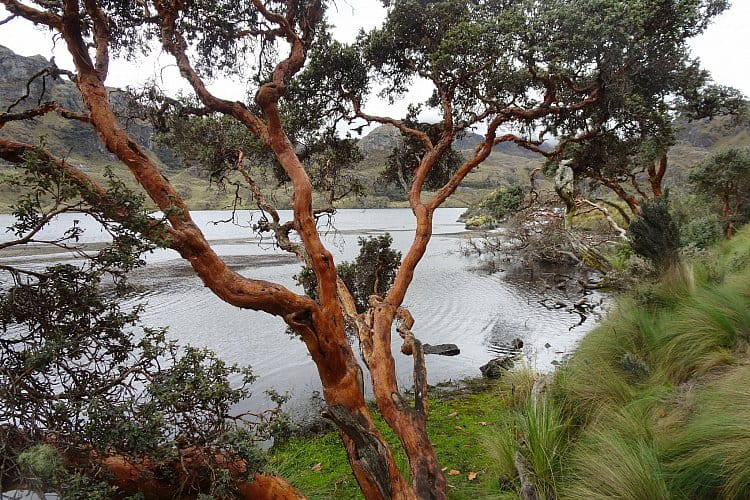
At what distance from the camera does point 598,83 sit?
27.0ft

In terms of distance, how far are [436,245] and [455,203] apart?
131 meters

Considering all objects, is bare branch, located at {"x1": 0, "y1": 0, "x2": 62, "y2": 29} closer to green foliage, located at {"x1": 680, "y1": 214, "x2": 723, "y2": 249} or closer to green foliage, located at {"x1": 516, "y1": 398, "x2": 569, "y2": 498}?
green foliage, located at {"x1": 516, "y1": 398, "x2": 569, "y2": 498}

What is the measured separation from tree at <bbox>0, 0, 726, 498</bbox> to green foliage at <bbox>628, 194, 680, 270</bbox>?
2.22m

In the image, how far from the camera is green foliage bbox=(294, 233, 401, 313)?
454 inches

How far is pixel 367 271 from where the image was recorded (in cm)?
1193

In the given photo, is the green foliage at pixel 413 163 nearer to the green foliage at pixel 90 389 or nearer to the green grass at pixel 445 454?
the green grass at pixel 445 454

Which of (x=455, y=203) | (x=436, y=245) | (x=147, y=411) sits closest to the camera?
(x=147, y=411)

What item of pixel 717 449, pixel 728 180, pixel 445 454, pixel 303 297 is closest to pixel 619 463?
pixel 717 449

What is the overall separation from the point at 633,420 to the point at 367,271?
8227 mm

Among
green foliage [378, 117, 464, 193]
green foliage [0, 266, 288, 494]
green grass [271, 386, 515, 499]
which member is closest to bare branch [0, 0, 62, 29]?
green foliage [0, 266, 288, 494]

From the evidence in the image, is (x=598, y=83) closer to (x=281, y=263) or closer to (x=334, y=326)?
(x=334, y=326)

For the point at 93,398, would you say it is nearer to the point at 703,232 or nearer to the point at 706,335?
the point at 706,335

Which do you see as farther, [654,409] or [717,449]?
[654,409]

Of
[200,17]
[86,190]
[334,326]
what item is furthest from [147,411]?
[200,17]
